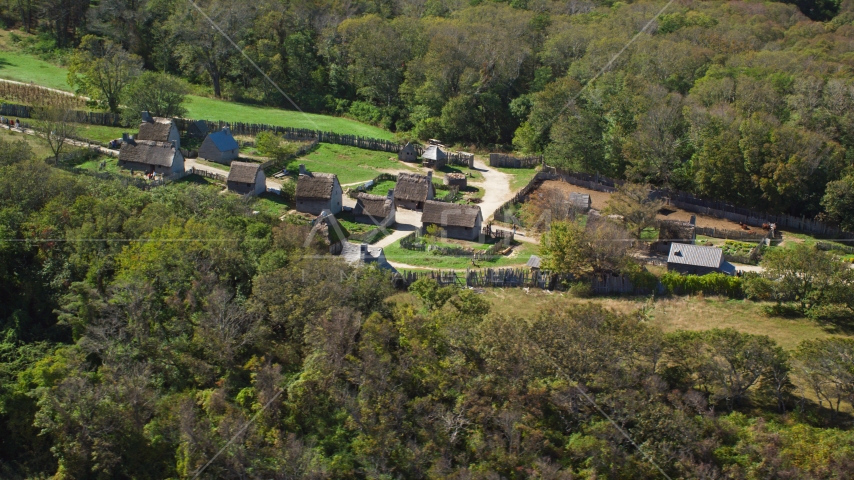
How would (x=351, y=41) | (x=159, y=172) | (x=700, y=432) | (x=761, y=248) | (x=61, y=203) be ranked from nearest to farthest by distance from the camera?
(x=700, y=432)
(x=61, y=203)
(x=761, y=248)
(x=159, y=172)
(x=351, y=41)

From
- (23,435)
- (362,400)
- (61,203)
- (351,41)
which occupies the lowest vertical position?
(23,435)

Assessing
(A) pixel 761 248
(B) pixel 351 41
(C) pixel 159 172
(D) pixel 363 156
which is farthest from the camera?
(B) pixel 351 41

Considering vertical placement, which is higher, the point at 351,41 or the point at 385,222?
the point at 351,41

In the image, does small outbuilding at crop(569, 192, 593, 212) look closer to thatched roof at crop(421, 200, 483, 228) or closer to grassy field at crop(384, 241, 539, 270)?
thatched roof at crop(421, 200, 483, 228)

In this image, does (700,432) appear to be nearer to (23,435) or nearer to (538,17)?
(23,435)

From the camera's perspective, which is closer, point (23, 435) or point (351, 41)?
point (23, 435)

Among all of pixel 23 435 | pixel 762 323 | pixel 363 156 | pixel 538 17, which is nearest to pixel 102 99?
pixel 363 156

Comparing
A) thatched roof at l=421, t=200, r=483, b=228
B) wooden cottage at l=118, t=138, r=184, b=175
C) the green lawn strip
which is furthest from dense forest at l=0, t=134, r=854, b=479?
the green lawn strip

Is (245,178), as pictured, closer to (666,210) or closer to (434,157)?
(434,157)
